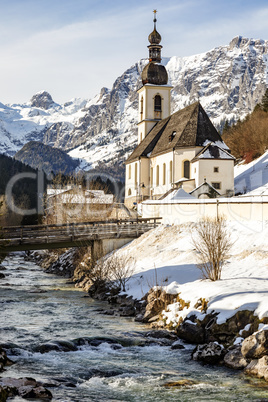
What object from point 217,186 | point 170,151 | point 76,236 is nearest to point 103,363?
point 76,236

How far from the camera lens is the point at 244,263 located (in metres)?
25.5

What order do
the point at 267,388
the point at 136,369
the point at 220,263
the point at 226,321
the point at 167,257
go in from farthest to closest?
1. the point at 167,257
2. the point at 220,263
3. the point at 226,321
4. the point at 136,369
5. the point at 267,388

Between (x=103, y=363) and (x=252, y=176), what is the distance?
52.1 m

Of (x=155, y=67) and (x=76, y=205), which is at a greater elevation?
(x=155, y=67)

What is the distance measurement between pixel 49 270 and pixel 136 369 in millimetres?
30274

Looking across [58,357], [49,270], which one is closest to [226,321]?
[58,357]

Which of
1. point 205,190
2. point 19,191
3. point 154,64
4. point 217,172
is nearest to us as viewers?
point 205,190

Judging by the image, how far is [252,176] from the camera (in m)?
65.1

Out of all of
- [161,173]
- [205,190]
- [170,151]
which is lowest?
[205,190]

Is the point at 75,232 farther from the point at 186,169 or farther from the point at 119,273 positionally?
the point at 186,169

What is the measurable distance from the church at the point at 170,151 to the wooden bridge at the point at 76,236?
1226 centimetres

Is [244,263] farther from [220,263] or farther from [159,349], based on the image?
[159,349]

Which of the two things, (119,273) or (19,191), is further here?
(19,191)

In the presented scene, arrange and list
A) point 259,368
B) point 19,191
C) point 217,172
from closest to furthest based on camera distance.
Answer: point 259,368 → point 217,172 → point 19,191
